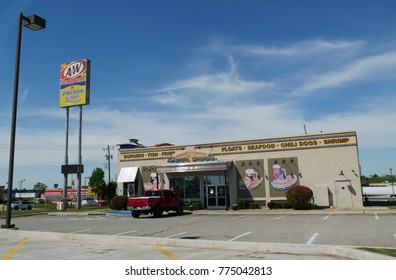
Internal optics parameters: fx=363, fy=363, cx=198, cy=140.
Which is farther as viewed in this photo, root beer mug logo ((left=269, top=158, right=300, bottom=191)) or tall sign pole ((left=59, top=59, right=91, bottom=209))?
tall sign pole ((left=59, top=59, right=91, bottom=209))

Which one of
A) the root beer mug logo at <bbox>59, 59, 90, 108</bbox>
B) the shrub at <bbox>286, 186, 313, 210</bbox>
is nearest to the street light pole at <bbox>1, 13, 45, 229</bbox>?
the shrub at <bbox>286, 186, 313, 210</bbox>

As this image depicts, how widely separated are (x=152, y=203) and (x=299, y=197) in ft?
37.4

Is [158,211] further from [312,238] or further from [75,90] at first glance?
[75,90]

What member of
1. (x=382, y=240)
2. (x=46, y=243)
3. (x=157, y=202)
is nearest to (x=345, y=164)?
(x=157, y=202)

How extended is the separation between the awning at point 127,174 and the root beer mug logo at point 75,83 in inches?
356

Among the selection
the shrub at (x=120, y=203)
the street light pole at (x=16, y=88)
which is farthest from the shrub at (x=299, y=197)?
the street light pole at (x=16, y=88)

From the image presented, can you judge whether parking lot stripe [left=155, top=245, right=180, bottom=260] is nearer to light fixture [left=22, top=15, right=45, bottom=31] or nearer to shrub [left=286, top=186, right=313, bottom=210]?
light fixture [left=22, top=15, right=45, bottom=31]

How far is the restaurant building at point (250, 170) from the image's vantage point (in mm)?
29078

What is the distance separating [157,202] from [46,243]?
1274 cm

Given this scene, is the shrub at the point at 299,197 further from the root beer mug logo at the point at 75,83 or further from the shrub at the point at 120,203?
the root beer mug logo at the point at 75,83

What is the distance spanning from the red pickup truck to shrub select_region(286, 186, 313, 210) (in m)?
9.21

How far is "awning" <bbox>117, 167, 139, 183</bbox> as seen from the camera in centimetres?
3588

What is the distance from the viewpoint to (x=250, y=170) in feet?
105

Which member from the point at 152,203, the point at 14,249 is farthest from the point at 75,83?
the point at 14,249
